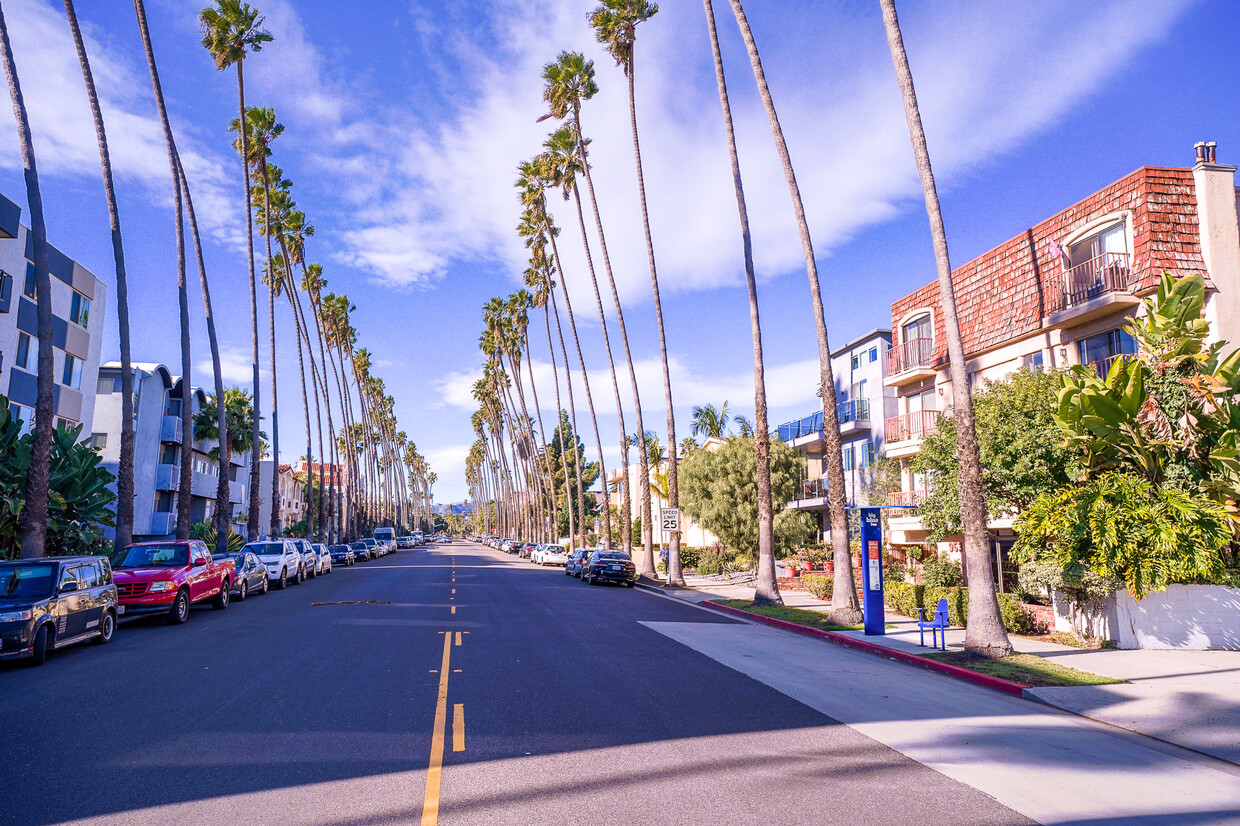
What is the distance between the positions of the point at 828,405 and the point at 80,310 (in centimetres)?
3277

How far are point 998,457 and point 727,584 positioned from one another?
17.8 metres

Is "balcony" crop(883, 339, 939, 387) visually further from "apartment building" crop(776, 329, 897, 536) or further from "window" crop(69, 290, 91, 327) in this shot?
"window" crop(69, 290, 91, 327)

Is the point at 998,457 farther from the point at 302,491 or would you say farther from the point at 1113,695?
the point at 302,491

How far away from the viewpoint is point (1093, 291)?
20547mm

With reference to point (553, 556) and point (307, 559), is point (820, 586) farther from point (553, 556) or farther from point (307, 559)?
point (553, 556)

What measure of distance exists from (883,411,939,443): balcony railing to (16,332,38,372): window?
109 ft


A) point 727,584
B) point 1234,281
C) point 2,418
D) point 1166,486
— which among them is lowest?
point 727,584

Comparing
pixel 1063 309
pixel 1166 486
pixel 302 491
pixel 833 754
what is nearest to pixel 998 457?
pixel 1166 486

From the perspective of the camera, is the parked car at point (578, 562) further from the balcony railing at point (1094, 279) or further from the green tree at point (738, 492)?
the balcony railing at point (1094, 279)

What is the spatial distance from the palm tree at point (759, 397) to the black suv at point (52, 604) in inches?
620

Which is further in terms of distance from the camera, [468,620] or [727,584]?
[727,584]

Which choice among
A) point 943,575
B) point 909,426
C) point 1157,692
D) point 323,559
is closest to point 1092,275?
point 943,575

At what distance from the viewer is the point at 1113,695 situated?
33.6 ft

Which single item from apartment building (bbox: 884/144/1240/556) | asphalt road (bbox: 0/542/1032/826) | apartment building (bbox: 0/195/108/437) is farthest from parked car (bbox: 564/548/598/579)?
asphalt road (bbox: 0/542/1032/826)
